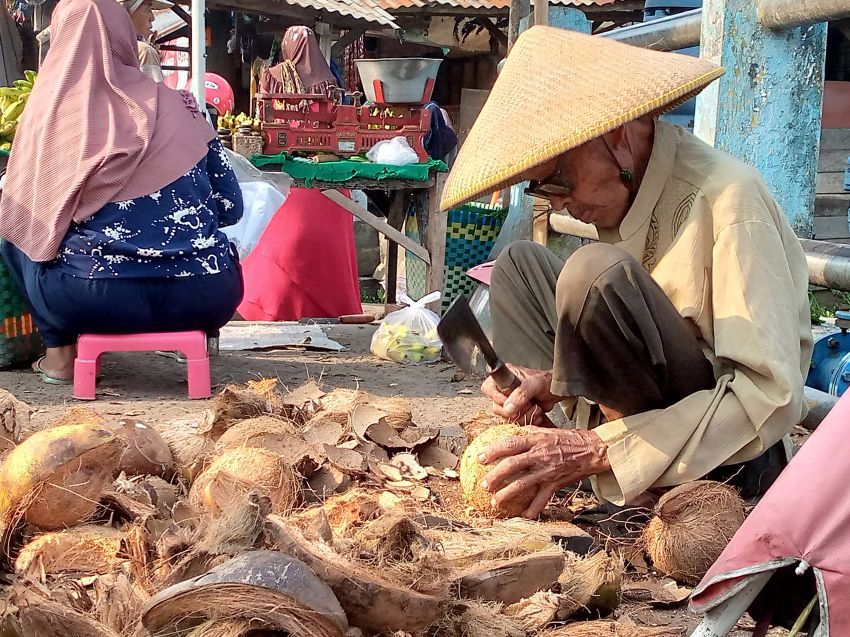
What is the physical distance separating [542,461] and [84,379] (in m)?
2.72

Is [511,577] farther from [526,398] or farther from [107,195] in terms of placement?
[107,195]

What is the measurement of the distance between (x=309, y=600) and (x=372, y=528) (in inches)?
16.9

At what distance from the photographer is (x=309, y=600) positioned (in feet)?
5.20

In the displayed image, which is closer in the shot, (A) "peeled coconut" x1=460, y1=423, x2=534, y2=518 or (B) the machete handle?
(A) "peeled coconut" x1=460, y1=423, x2=534, y2=518

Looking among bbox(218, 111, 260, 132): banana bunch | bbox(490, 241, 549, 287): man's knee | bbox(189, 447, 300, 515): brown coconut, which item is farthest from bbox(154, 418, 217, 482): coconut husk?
bbox(218, 111, 260, 132): banana bunch

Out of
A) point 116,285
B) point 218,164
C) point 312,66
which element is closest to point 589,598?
point 116,285

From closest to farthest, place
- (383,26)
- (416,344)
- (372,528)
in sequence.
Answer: (372,528) < (416,344) < (383,26)

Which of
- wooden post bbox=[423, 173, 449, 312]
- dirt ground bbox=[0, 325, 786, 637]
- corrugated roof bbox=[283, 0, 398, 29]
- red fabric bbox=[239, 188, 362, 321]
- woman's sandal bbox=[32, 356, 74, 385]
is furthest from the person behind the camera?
corrugated roof bbox=[283, 0, 398, 29]

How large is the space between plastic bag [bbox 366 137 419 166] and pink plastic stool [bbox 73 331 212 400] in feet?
6.98

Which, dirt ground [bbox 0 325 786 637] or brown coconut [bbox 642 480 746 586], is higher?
brown coconut [bbox 642 480 746 586]

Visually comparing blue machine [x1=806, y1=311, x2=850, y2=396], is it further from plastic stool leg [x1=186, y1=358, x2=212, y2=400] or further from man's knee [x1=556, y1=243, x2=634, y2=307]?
plastic stool leg [x1=186, y1=358, x2=212, y2=400]

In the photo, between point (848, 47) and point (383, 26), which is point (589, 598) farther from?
point (383, 26)

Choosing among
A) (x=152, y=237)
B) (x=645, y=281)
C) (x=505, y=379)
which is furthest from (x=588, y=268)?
(x=152, y=237)

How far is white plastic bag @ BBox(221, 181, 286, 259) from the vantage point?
18.7 feet
